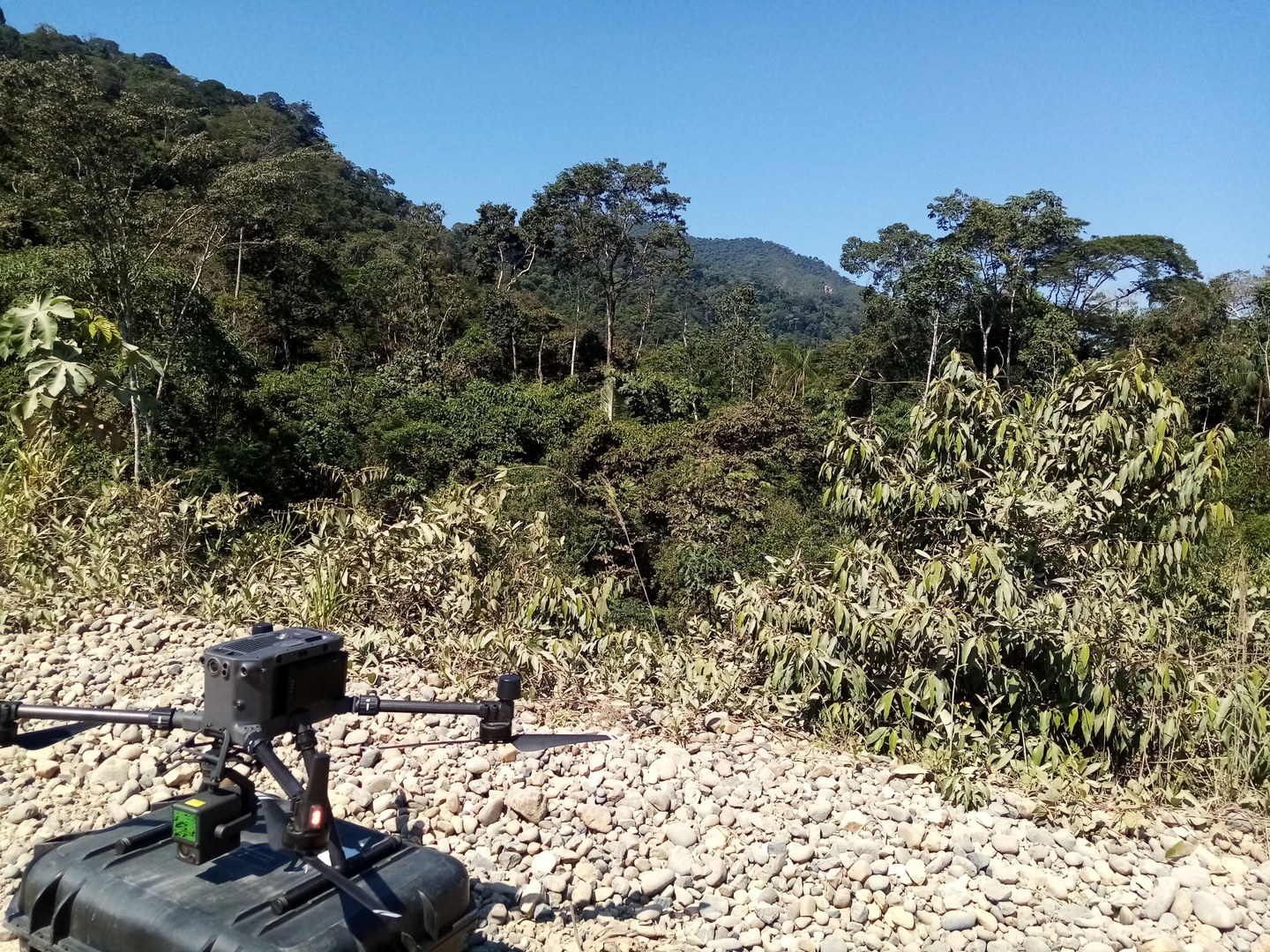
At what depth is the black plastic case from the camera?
1551 mm

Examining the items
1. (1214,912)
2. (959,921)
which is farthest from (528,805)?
(1214,912)

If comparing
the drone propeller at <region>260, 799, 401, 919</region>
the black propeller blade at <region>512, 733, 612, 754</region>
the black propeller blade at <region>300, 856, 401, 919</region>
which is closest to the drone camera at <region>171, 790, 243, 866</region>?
the drone propeller at <region>260, 799, 401, 919</region>

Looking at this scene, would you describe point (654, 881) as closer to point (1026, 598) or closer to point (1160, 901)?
point (1160, 901)

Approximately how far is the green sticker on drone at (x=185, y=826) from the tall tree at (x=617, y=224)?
24156mm

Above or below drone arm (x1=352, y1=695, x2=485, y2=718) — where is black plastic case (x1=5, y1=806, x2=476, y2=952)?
below

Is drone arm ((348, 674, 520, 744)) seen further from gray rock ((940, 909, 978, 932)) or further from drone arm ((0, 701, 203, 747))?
gray rock ((940, 909, 978, 932))

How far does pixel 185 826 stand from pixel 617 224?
25011 millimetres

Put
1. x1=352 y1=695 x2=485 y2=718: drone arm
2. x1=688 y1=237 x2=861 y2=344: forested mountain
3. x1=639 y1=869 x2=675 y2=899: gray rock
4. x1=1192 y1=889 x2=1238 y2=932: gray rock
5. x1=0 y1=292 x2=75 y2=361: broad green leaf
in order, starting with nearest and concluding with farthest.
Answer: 1. x1=352 y1=695 x2=485 y2=718: drone arm
2. x1=1192 y1=889 x2=1238 y2=932: gray rock
3. x1=639 y1=869 x2=675 y2=899: gray rock
4. x1=0 y1=292 x2=75 y2=361: broad green leaf
5. x1=688 y1=237 x2=861 y2=344: forested mountain

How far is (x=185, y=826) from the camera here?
1.59 meters

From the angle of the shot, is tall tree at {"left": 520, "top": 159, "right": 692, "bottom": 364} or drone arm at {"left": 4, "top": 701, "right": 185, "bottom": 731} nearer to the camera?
drone arm at {"left": 4, "top": 701, "right": 185, "bottom": 731}

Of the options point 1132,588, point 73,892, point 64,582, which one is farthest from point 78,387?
point 1132,588

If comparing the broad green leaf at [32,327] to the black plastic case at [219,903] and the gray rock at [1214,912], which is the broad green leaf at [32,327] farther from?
the gray rock at [1214,912]

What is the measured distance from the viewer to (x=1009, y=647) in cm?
334

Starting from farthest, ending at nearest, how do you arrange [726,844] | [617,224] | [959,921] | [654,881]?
[617,224], [726,844], [654,881], [959,921]
